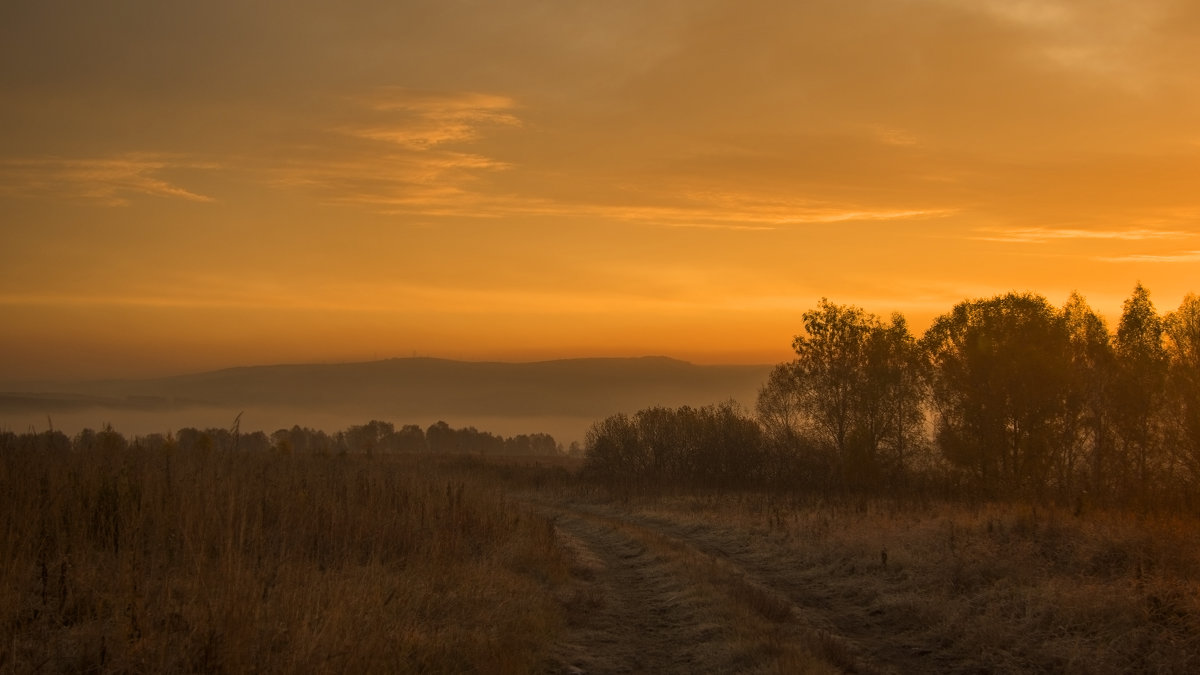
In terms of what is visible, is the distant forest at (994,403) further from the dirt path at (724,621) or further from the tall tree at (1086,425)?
the dirt path at (724,621)

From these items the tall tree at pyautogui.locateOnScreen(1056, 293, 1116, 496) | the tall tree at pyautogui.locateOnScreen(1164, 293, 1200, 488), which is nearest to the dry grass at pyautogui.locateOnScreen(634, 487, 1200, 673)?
the tall tree at pyautogui.locateOnScreen(1164, 293, 1200, 488)

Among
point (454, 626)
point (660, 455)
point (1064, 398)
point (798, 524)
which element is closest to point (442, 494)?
point (454, 626)

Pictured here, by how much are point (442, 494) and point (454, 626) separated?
9.36 meters

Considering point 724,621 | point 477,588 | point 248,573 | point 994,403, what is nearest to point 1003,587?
point 724,621

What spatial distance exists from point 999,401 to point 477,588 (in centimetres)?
3812

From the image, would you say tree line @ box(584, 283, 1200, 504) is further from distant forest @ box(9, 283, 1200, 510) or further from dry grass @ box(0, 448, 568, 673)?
dry grass @ box(0, 448, 568, 673)

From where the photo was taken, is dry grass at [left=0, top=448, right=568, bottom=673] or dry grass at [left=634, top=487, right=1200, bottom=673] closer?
dry grass at [left=0, top=448, right=568, bottom=673]

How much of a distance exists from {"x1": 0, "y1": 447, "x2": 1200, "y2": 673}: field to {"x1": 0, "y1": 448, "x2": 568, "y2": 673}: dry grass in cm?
4

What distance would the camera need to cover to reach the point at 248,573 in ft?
28.6

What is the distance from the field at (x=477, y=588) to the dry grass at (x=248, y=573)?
1.6 inches

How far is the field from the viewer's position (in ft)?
27.6

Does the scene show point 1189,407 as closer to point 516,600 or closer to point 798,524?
point 798,524

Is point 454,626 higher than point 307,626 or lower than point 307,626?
lower

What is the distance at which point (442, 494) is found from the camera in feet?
65.2
